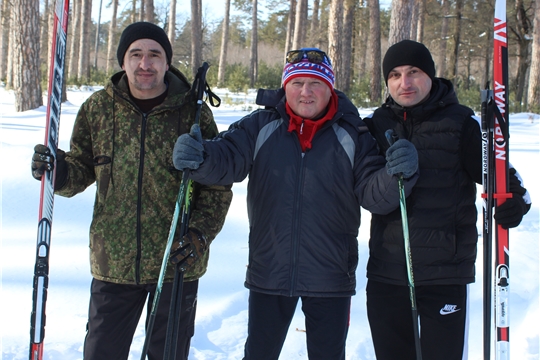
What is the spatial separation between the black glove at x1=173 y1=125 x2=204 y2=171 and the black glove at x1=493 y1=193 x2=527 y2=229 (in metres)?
1.36

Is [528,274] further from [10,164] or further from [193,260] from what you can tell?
[10,164]

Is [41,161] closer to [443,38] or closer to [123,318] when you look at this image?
[123,318]

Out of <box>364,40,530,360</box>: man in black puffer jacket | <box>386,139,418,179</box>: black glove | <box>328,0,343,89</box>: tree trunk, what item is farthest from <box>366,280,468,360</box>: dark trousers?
<box>328,0,343,89</box>: tree trunk

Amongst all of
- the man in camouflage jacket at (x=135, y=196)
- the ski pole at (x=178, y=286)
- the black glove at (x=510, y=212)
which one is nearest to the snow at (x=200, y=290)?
the man in camouflage jacket at (x=135, y=196)

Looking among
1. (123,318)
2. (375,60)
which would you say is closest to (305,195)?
(123,318)

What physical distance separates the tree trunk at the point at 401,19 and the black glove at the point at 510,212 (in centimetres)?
771

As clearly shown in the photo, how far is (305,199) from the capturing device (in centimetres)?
221

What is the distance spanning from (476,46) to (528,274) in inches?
1056

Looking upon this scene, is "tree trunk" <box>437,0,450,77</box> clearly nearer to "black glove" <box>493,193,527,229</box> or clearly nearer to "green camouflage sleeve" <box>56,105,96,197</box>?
"black glove" <box>493,193,527,229</box>

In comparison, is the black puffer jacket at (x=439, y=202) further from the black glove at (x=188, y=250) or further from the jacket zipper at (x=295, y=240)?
the black glove at (x=188, y=250)

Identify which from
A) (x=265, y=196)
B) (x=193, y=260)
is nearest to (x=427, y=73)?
(x=265, y=196)

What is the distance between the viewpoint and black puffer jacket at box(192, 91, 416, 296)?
2209 mm

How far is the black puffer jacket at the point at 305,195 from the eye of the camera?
2.21m

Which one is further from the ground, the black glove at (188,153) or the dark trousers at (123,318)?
the black glove at (188,153)
